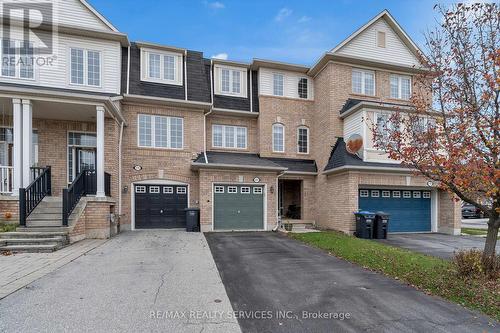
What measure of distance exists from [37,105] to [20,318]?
9.50 m

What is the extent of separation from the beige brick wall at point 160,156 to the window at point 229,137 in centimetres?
120

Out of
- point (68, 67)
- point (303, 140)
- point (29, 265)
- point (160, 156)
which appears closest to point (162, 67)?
point (68, 67)

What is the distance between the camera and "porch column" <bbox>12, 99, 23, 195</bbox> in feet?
31.9

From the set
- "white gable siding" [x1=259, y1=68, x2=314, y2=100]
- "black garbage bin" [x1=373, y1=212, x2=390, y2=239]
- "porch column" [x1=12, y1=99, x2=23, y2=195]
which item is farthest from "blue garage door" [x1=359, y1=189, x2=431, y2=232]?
"porch column" [x1=12, y1=99, x2=23, y2=195]

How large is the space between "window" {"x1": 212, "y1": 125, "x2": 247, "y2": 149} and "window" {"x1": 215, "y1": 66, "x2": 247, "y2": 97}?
80.3 inches

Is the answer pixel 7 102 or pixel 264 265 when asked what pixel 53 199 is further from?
pixel 264 265

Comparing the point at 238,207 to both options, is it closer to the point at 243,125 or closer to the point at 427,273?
the point at 243,125

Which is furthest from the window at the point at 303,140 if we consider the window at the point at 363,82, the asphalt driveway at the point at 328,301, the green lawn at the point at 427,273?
the asphalt driveway at the point at 328,301

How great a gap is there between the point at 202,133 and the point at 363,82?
922 centimetres

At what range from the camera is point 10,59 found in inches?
479

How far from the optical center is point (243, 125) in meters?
16.4

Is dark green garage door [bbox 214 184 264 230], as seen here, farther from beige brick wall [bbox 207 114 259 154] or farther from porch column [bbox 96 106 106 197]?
porch column [bbox 96 106 106 197]

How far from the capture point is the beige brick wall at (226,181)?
13.4m

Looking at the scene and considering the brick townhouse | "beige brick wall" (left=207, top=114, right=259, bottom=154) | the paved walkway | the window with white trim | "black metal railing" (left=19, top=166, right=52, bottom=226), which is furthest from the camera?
"beige brick wall" (left=207, top=114, right=259, bottom=154)
